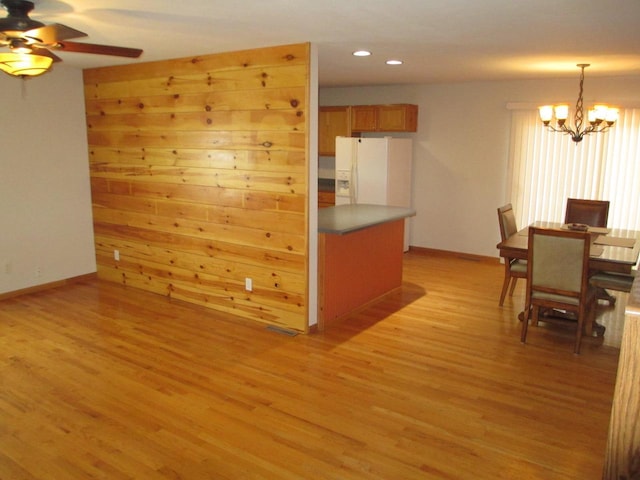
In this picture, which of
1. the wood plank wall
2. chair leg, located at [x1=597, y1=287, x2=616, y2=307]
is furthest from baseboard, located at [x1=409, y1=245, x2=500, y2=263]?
the wood plank wall

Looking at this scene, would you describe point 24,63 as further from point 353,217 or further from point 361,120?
point 361,120

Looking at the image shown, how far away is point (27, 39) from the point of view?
246 cm

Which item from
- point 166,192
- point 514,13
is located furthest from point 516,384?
point 166,192

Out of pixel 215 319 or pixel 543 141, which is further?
pixel 543 141

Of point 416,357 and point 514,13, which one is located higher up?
point 514,13

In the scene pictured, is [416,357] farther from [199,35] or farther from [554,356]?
[199,35]

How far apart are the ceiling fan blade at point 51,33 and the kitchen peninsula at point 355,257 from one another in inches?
89.4

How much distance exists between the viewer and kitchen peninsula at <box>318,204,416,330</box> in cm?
428

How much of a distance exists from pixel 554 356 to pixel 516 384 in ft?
2.12

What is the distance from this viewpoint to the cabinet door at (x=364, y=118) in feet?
23.2

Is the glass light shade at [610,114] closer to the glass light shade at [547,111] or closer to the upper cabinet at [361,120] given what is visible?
the glass light shade at [547,111]

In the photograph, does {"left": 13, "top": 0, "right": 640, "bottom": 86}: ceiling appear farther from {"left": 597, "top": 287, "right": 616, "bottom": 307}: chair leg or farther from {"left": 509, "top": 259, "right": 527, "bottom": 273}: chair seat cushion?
{"left": 597, "top": 287, "right": 616, "bottom": 307}: chair leg

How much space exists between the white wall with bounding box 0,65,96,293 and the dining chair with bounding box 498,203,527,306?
4.48 meters

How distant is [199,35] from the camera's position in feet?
11.8
